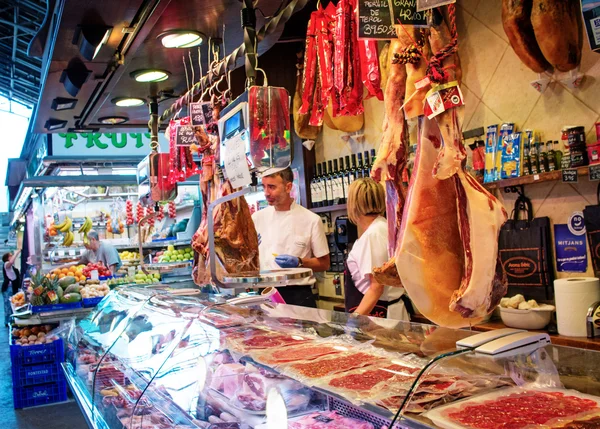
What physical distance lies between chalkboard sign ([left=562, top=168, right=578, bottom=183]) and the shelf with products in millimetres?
27

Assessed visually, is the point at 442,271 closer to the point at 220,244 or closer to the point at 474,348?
the point at 474,348

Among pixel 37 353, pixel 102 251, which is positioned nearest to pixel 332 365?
pixel 37 353

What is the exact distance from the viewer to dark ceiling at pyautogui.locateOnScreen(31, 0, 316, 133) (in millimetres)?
3277

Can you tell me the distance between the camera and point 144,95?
518 centimetres

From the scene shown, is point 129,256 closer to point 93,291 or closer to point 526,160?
point 93,291

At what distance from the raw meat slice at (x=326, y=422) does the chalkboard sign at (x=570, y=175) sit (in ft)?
7.55

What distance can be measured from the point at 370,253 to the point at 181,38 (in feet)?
6.03

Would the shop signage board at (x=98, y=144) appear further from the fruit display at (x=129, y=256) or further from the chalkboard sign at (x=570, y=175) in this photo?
the chalkboard sign at (x=570, y=175)

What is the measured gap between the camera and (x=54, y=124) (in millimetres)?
6035

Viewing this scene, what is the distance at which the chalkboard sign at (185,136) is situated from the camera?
3787mm

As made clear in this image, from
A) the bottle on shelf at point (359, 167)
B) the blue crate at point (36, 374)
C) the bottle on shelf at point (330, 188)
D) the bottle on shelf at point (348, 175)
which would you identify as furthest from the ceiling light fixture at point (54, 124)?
the bottle on shelf at point (359, 167)

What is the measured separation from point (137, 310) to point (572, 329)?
2.59 meters

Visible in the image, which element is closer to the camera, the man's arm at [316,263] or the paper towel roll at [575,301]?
the paper towel roll at [575,301]

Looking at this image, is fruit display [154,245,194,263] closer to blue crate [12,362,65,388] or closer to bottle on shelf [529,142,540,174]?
blue crate [12,362,65,388]
